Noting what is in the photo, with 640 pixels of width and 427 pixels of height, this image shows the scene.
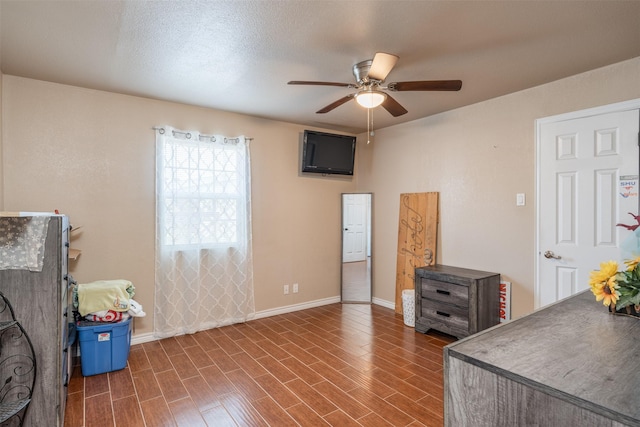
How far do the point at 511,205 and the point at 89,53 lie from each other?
3.82 m

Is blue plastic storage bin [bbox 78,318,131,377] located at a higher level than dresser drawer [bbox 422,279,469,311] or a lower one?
lower

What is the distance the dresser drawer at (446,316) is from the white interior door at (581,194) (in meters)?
0.67

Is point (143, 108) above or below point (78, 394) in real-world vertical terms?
above

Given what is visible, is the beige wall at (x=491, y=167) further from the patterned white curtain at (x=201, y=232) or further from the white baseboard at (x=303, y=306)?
the patterned white curtain at (x=201, y=232)

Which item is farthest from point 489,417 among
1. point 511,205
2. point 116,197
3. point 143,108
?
point 143,108

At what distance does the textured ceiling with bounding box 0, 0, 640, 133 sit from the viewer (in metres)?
1.86

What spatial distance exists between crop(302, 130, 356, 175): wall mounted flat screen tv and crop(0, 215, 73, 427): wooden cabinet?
9.57ft

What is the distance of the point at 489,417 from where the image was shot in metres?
0.94

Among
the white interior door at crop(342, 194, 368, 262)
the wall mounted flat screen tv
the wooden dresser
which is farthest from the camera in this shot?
the white interior door at crop(342, 194, 368, 262)

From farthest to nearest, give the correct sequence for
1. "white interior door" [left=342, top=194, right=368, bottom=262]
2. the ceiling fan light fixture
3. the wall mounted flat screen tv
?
"white interior door" [left=342, top=194, right=368, bottom=262]
the wall mounted flat screen tv
the ceiling fan light fixture

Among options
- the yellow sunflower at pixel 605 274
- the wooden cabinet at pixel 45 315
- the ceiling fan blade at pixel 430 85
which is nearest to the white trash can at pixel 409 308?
the ceiling fan blade at pixel 430 85

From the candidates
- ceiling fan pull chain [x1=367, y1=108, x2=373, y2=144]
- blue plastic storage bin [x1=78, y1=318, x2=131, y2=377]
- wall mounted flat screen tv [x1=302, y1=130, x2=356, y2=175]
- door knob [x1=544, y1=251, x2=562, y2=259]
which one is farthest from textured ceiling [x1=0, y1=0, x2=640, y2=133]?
blue plastic storage bin [x1=78, y1=318, x2=131, y2=377]

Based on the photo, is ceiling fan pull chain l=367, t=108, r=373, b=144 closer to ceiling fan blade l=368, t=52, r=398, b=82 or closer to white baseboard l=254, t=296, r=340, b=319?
ceiling fan blade l=368, t=52, r=398, b=82

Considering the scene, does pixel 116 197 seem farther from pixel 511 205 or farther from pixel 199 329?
pixel 511 205
